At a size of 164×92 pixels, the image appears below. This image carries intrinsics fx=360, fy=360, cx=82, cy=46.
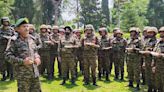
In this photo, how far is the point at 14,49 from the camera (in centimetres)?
758

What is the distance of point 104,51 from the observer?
549 inches

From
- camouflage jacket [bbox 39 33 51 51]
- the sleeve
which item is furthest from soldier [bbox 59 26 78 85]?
the sleeve

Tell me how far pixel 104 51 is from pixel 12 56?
6.93m

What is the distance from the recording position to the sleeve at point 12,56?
24.2 ft

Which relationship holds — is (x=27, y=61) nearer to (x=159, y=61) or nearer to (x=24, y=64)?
(x=24, y=64)

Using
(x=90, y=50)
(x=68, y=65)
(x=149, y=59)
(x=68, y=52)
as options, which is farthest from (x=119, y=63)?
(x=149, y=59)

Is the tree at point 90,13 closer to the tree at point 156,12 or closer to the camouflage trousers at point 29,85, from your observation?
the tree at point 156,12

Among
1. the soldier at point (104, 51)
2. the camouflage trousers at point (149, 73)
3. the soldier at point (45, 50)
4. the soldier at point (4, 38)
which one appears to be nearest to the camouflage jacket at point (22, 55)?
the camouflage trousers at point (149, 73)

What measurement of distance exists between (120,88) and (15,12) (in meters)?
38.1

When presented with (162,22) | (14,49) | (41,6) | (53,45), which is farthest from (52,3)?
(14,49)

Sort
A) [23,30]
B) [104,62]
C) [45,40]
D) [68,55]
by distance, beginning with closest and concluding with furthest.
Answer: [23,30]
[68,55]
[45,40]
[104,62]

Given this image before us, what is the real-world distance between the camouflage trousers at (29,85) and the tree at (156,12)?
48.5 m

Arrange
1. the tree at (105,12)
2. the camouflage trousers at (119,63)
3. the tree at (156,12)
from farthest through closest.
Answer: the tree at (156,12)
the tree at (105,12)
the camouflage trousers at (119,63)

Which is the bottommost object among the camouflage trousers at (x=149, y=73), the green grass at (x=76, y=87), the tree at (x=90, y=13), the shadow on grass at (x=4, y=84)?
the green grass at (x=76, y=87)
